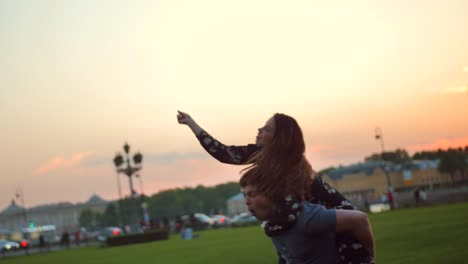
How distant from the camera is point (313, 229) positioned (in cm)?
292

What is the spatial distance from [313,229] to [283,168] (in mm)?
302

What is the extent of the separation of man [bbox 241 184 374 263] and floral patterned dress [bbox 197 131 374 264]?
0.09 feet

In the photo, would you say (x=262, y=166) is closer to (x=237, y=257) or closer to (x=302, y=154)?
(x=302, y=154)

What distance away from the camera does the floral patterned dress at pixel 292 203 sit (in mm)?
2986

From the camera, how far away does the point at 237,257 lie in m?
21.8

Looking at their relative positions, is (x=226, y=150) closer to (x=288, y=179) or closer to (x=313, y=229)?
(x=288, y=179)

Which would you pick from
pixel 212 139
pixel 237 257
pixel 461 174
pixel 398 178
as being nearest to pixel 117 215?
pixel 398 178

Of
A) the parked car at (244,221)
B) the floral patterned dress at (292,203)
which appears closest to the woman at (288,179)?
the floral patterned dress at (292,203)

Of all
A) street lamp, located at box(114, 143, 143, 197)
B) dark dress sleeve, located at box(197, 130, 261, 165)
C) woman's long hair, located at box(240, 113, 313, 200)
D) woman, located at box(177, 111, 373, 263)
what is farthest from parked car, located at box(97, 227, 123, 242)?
woman's long hair, located at box(240, 113, 313, 200)

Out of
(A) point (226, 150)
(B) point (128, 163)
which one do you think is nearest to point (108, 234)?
(B) point (128, 163)

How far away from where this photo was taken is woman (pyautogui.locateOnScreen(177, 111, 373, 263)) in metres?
3.00

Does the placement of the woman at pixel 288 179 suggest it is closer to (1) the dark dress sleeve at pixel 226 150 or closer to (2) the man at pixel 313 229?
(2) the man at pixel 313 229

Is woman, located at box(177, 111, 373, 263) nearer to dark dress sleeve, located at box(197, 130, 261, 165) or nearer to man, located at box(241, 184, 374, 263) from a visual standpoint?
man, located at box(241, 184, 374, 263)

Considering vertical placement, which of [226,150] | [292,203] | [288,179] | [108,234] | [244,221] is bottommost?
[244,221]
